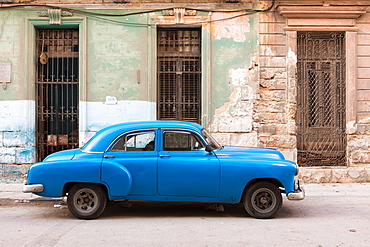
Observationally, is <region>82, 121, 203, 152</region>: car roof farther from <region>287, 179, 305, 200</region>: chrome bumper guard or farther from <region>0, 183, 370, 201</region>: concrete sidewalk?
<region>0, 183, 370, 201</region>: concrete sidewalk

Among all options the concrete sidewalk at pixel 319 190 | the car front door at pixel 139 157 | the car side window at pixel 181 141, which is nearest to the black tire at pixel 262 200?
the car side window at pixel 181 141

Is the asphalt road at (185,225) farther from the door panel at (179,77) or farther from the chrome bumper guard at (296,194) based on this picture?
the door panel at (179,77)

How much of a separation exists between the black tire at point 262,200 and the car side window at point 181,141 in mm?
998

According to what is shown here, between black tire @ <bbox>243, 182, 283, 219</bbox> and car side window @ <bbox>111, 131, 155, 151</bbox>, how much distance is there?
1642 millimetres

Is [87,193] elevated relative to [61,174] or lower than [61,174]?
lower

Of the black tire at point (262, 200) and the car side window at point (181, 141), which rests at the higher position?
the car side window at point (181, 141)

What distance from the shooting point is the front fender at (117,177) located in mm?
6137

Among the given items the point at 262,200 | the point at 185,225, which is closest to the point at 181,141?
the point at 185,225

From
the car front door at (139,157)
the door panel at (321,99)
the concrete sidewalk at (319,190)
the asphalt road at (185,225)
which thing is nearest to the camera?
the asphalt road at (185,225)

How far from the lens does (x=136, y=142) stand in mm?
6383

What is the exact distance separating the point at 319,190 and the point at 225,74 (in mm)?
3485

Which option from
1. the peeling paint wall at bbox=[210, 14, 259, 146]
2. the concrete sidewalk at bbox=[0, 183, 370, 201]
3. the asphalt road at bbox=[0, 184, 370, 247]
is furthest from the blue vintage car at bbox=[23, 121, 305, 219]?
the peeling paint wall at bbox=[210, 14, 259, 146]

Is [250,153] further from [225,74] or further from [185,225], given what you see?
[225,74]

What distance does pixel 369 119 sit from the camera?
1014 centimetres
